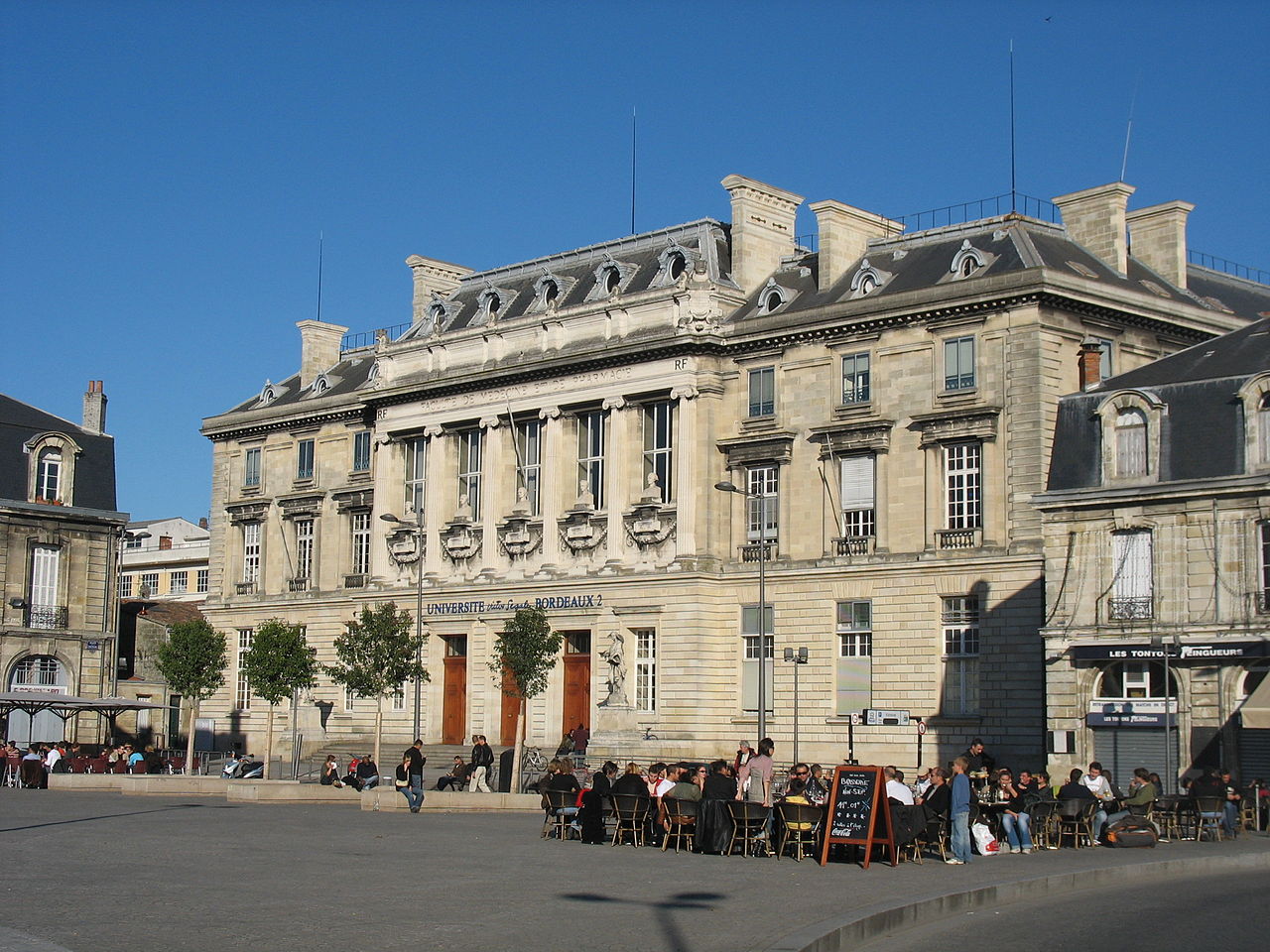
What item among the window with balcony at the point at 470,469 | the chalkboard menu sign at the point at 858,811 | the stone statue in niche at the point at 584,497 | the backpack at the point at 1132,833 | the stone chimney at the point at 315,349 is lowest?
the backpack at the point at 1132,833

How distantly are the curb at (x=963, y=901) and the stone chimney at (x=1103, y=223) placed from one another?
3005cm

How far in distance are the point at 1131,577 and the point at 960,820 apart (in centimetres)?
1593

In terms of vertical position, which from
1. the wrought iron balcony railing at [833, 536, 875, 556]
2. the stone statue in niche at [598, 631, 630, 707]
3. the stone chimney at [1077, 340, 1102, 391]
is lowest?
the stone statue in niche at [598, 631, 630, 707]

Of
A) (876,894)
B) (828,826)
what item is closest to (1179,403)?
(828,826)

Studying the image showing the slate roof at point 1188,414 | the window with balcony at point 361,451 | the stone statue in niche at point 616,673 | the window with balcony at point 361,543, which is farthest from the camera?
the window with balcony at point 361,451

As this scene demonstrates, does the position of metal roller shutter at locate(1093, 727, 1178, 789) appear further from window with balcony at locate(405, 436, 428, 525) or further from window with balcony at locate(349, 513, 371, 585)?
window with balcony at locate(349, 513, 371, 585)

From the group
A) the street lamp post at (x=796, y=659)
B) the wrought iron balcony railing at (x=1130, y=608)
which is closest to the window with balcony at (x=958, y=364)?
the street lamp post at (x=796, y=659)

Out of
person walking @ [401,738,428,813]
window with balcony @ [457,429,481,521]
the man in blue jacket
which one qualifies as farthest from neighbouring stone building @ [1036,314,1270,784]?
window with balcony @ [457,429,481,521]

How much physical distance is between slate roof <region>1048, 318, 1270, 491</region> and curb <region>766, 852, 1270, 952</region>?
14696mm

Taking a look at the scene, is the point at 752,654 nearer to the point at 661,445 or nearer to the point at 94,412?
the point at 661,445

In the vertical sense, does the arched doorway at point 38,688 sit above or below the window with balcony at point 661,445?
below

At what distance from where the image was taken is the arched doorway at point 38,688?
67.5m

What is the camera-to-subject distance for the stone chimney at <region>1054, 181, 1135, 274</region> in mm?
56188

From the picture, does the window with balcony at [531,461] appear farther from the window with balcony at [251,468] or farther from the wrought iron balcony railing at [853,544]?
the window with balcony at [251,468]
